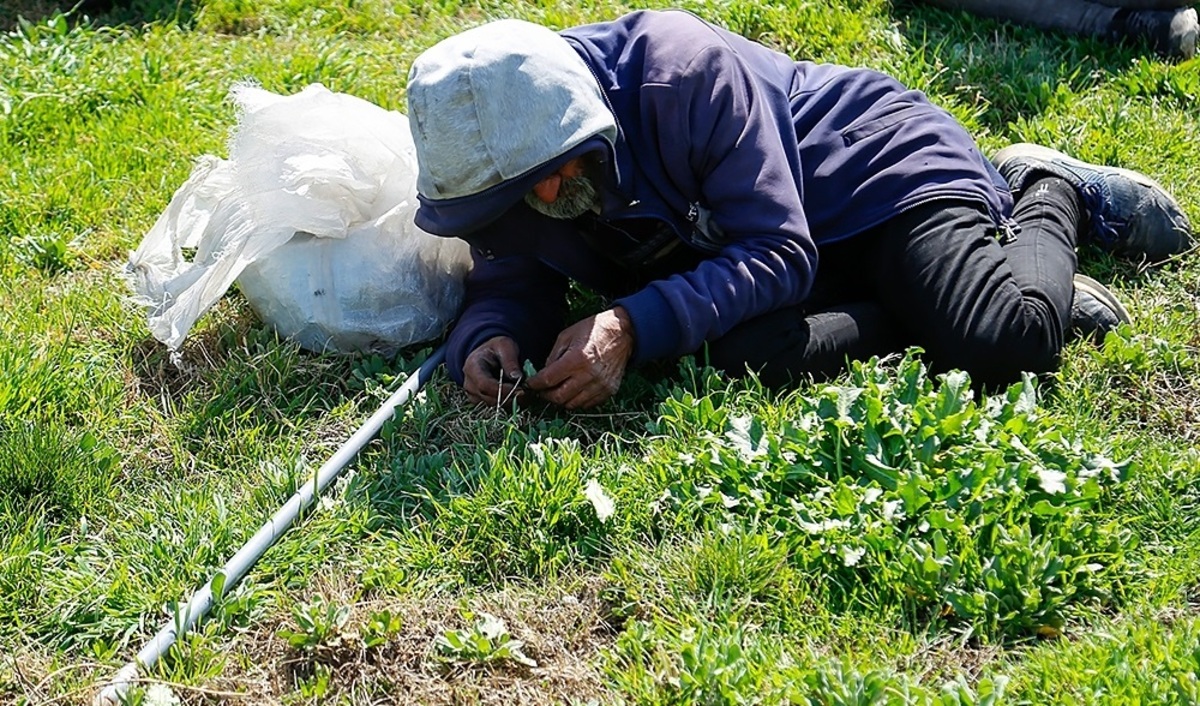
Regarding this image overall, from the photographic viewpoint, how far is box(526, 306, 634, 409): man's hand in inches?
125

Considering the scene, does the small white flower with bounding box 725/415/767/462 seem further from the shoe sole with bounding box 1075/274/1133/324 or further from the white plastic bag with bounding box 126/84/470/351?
the shoe sole with bounding box 1075/274/1133/324

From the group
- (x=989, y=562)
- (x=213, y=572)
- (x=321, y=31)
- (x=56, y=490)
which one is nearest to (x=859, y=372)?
(x=989, y=562)

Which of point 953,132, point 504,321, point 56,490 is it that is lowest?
point 56,490

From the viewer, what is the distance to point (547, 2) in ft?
17.8

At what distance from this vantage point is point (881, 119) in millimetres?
3564

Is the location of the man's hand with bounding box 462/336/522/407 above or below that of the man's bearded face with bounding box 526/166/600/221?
below

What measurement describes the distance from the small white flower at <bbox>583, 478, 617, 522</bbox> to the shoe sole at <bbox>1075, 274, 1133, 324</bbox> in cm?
150

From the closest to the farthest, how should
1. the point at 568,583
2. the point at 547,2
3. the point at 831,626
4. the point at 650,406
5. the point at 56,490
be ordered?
1. the point at 831,626
2. the point at 568,583
3. the point at 56,490
4. the point at 650,406
5. the point at 547,2

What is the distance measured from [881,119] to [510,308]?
1117mm

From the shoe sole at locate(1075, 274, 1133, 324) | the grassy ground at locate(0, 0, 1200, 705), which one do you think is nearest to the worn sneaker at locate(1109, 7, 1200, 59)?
the grassy ground at locate(0, 0, 1200, 705)

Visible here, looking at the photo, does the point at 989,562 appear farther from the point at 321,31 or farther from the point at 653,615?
the point at 321,31

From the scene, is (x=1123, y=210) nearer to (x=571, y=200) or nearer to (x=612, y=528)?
(x=571, y=200)

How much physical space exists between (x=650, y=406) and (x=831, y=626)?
0.91m

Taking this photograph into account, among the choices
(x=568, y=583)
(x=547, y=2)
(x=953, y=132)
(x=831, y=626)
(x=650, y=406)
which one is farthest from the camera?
(x=547, y=2)
